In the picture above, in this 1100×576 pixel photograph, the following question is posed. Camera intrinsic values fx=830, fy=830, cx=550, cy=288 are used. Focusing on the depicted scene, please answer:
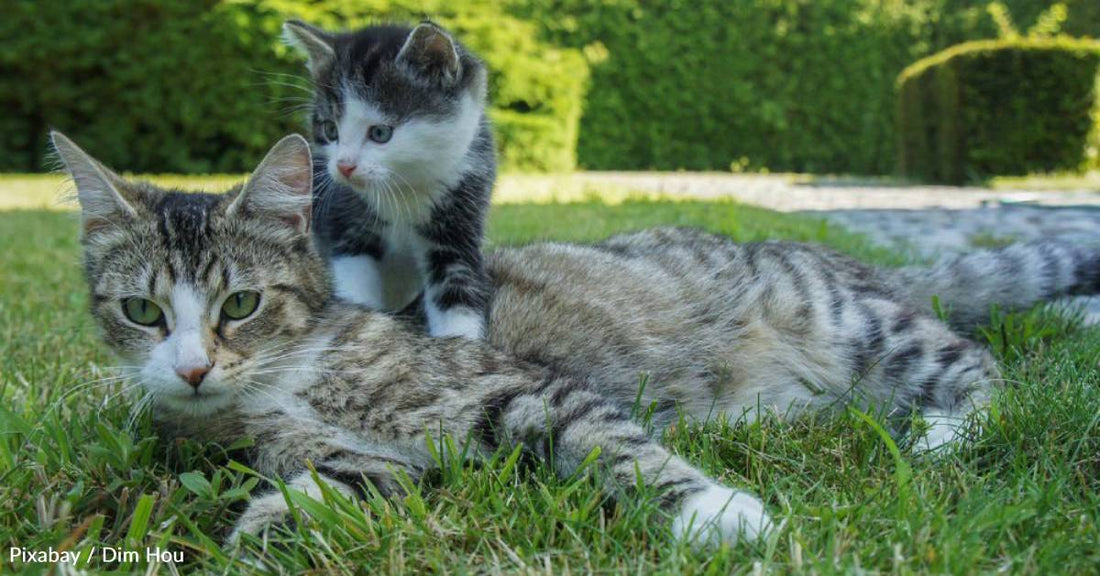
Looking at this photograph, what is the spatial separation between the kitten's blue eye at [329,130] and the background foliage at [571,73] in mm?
8798

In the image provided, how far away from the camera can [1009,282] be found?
3.63 metres

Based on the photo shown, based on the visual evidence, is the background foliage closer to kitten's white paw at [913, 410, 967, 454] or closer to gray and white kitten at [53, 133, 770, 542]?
gray and white kitten at [53, 133, 770, 542]

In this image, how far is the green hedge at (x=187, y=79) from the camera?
520 inches

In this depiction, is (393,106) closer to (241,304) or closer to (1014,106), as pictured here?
(241,304)

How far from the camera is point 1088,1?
59.7ft

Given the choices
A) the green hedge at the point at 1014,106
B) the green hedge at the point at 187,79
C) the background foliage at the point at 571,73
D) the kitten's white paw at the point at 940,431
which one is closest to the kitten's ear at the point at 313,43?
the kitten's white paw at the point at 940,431

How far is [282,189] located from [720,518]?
161 centimetres

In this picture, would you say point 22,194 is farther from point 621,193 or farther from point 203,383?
point 203,383

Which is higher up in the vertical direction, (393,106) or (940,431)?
(393,106)

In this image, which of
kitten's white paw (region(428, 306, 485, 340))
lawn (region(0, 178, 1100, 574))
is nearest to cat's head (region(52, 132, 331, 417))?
lawn (region(0, 178, 1100, 574))

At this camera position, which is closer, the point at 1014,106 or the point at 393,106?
the point at 393,106

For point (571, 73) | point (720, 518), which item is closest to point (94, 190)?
point (720, 518)

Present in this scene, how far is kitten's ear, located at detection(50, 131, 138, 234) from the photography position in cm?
239

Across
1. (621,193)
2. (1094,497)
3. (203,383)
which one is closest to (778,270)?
(1094,497)
